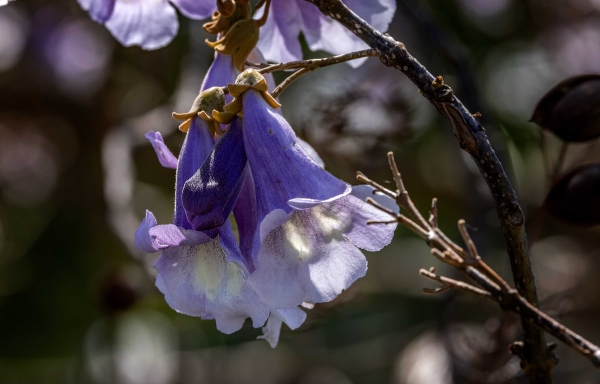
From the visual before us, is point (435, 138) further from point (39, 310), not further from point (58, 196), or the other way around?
point (39, 310)

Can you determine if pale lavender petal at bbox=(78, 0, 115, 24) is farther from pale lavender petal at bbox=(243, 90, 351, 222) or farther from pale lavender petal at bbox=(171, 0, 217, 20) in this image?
pale lavender petal at bbox=(243, 90, 351, 222)

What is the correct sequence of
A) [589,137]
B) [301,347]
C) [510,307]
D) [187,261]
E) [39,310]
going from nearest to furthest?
[510,307] < [187,261] < [589,137] < [301,347] < [39,310]

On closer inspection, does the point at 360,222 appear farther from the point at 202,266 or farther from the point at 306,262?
the point at 202,266

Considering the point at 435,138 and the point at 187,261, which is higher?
the point at 187,261

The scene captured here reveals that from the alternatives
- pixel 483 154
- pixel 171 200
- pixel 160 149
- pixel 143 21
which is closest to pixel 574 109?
pixel 483 154

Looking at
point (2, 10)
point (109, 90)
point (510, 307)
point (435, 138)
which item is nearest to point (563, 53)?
point (435, 138)

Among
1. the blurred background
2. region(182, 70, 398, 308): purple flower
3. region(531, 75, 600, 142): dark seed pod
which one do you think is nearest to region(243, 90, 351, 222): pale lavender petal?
region(182, 70, 398, 308): purple flower
